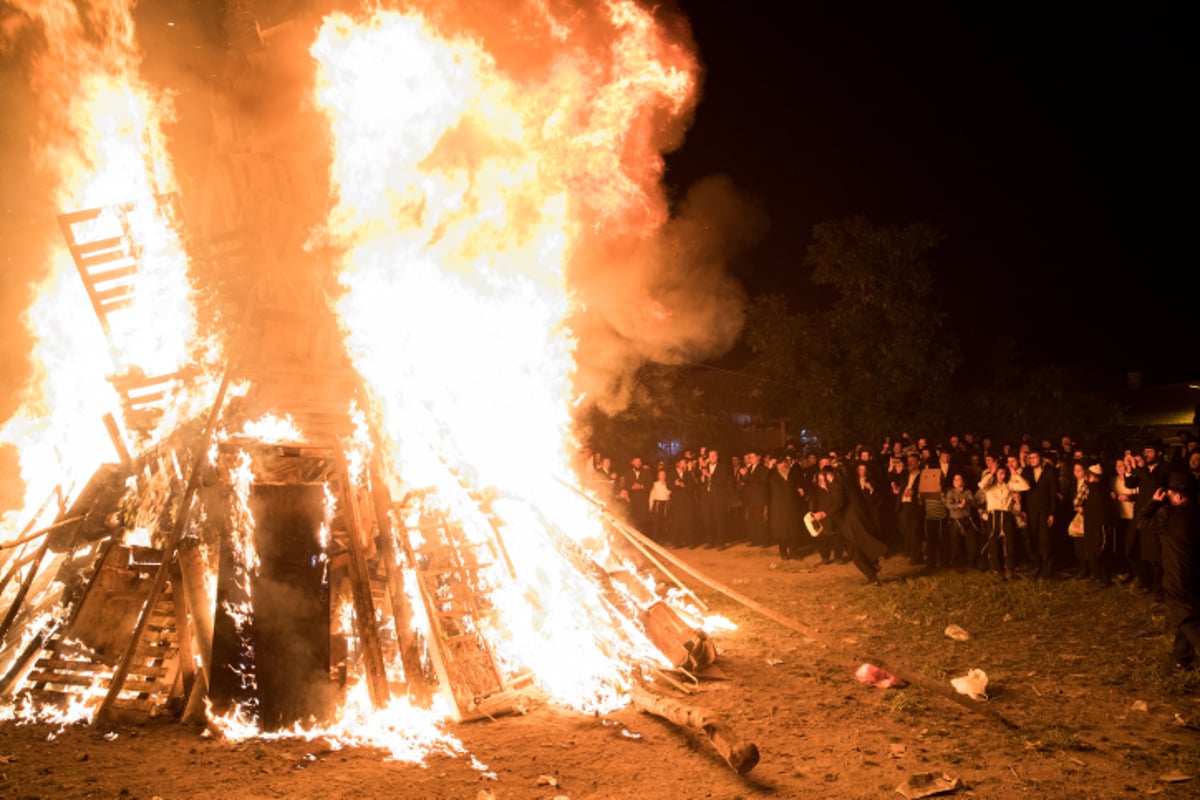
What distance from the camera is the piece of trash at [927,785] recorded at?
4.91 m

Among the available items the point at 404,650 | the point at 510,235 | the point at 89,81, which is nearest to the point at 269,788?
the point at 404,650

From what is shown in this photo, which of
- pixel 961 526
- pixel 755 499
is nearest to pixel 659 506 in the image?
pixel 755 499

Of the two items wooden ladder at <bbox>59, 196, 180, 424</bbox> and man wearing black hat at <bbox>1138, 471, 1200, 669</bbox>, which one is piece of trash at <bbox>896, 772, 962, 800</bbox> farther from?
wooden ladder at <bbox>59, 196, 180, 424</bbox>

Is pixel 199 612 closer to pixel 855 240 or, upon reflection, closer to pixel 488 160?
pixel 488 160

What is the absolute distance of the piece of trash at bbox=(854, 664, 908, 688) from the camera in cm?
705

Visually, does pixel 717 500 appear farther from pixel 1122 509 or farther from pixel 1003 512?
pixel 1122 509

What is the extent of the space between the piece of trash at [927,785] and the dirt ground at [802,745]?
3.0 inches

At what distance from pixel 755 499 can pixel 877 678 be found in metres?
9.02

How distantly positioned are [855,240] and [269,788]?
18.1 meters

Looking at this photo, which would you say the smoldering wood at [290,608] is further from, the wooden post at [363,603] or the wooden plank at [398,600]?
the wooden plank at [398,600]

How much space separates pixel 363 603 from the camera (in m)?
7.11

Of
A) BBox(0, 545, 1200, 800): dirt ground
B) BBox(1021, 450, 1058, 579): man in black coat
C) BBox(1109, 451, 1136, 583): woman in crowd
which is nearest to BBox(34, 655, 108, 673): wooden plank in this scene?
BBox(0, 545, 1200, 800): dirt ground

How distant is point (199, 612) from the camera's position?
23.6 feet

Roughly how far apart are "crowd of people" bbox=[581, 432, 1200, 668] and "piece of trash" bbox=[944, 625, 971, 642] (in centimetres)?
199
